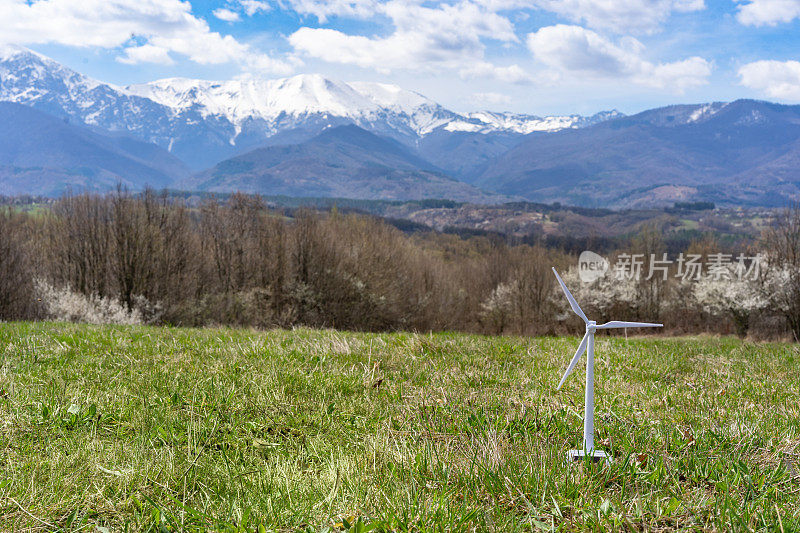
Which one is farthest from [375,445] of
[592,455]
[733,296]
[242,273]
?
[733,296]

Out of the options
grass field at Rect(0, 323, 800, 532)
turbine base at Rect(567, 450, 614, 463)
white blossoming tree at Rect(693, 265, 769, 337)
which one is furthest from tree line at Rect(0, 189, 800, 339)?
turbine base at Rect(567, 450, 614, 463)

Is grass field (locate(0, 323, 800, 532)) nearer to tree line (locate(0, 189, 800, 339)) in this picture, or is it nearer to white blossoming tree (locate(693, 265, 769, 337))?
tree line (locate(0, 189, 800, 339))

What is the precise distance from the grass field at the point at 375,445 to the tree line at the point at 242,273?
34443 mm

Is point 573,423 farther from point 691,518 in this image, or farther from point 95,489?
point 95,489

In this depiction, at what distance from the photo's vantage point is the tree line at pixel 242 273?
42.9 meters

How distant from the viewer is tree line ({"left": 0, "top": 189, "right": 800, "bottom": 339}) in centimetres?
4291

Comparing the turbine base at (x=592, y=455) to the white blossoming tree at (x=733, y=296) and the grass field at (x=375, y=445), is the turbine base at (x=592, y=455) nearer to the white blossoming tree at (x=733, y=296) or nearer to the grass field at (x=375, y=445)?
the grass field at (x=375, y=445)

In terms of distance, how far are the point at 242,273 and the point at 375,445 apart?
4984 cm

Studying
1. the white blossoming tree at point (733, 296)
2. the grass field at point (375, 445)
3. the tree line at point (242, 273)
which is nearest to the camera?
the grass field at point (375, 445)

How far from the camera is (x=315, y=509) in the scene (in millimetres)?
3236

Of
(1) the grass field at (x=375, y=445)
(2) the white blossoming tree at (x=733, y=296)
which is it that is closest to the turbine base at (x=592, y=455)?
(1) the grass field at (x=375, y=445)

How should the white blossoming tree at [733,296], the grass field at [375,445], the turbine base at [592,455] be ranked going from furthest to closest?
the white blossoming tree at [733,296], the turbine base at [592,455], the grass field at [375,445]

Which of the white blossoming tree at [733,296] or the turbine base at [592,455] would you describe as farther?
the white blossoming tree at [733,296]

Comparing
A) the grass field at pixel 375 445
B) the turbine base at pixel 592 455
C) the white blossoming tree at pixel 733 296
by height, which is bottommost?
the white blossoming tree at pixel 733 296
